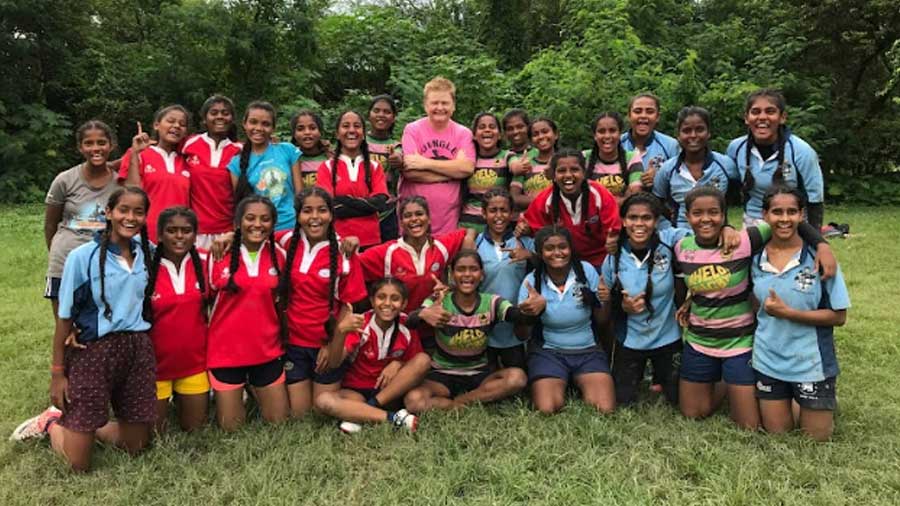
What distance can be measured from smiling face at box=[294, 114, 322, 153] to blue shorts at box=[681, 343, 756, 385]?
286cm

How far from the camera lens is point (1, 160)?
1480 centimetres

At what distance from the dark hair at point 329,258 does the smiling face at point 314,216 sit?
2 centimetres

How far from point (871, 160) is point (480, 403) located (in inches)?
613

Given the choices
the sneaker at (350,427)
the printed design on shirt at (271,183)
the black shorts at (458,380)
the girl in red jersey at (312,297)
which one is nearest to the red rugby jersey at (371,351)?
the girl in red jersey at (312,297)

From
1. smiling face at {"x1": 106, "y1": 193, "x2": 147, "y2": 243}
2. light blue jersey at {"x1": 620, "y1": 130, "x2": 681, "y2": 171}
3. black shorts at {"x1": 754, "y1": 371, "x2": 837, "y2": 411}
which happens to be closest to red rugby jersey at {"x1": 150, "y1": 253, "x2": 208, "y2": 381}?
smiling face at {"x1": 106, "y1": 193, "x2": 147, "y2": 243}

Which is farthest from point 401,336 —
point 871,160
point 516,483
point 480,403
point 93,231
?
point 871,160

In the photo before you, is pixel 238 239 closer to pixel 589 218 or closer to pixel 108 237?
pixel 108 237

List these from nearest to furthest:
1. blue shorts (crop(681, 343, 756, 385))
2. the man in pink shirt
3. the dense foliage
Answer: blue shorts (crop(681, 343, 756, 385))
the man in pink shirt
the dense foliage

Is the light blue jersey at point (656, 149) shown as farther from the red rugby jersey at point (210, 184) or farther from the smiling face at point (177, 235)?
the smiling face at point (177, 235)

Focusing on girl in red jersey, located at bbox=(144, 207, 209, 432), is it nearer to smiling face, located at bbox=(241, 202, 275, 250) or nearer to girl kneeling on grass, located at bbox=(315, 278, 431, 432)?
smiling face, located at bbox=(241, 202, 275, 250)

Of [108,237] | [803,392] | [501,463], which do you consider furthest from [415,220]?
[803,392]

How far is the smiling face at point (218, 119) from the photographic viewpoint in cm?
460

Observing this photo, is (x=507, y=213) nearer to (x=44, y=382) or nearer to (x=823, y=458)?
(x=823, y=458)

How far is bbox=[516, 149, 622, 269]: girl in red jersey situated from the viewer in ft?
14.5
